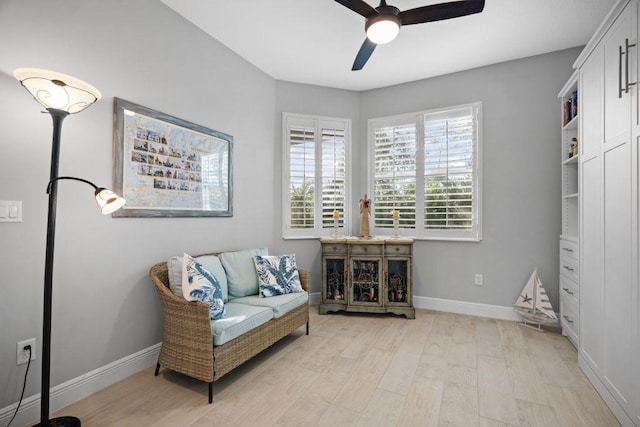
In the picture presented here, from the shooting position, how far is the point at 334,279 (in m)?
3.86

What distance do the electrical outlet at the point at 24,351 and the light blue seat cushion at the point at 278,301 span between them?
1304 millimetres

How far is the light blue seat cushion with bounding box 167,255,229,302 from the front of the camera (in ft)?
7.70

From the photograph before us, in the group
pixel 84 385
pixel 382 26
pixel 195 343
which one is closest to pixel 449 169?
pixel 382 26

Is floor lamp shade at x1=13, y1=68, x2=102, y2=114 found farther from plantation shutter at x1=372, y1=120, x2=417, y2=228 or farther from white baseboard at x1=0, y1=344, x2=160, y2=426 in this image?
plantation shutter at x1=372, y1=120, x2=417, y2=228

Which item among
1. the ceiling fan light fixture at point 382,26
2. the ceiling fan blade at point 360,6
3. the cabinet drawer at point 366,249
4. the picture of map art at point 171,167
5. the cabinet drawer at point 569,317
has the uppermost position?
the ceiling fan blade at point 360,6

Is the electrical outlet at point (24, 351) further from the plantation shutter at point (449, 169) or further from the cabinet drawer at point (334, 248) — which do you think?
the plantation shutter at point (449, 169)

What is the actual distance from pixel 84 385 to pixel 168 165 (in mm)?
1674

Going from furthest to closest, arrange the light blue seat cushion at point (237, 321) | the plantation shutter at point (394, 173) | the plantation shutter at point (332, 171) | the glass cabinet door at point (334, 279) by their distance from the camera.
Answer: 1. the plantation shutter at point (332, 171)
2. the plantation shutter at point (394, 173)
3. the glass cabinet door at point (334, 279)
4. the light blue seat cushion at point (237, 321)

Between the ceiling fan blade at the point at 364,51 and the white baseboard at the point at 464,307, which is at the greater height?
the ceiling fan blade at the point at 364,51

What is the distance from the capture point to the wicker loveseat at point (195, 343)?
2.04m

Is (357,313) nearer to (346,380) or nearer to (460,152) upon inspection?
(346,380)

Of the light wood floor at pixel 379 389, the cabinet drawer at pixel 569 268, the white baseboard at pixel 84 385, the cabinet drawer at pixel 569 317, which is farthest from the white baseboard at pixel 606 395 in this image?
the white baseboard at pixel 84 385

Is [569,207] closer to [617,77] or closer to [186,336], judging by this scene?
[617,77]

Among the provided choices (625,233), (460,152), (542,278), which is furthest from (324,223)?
(625,233)
